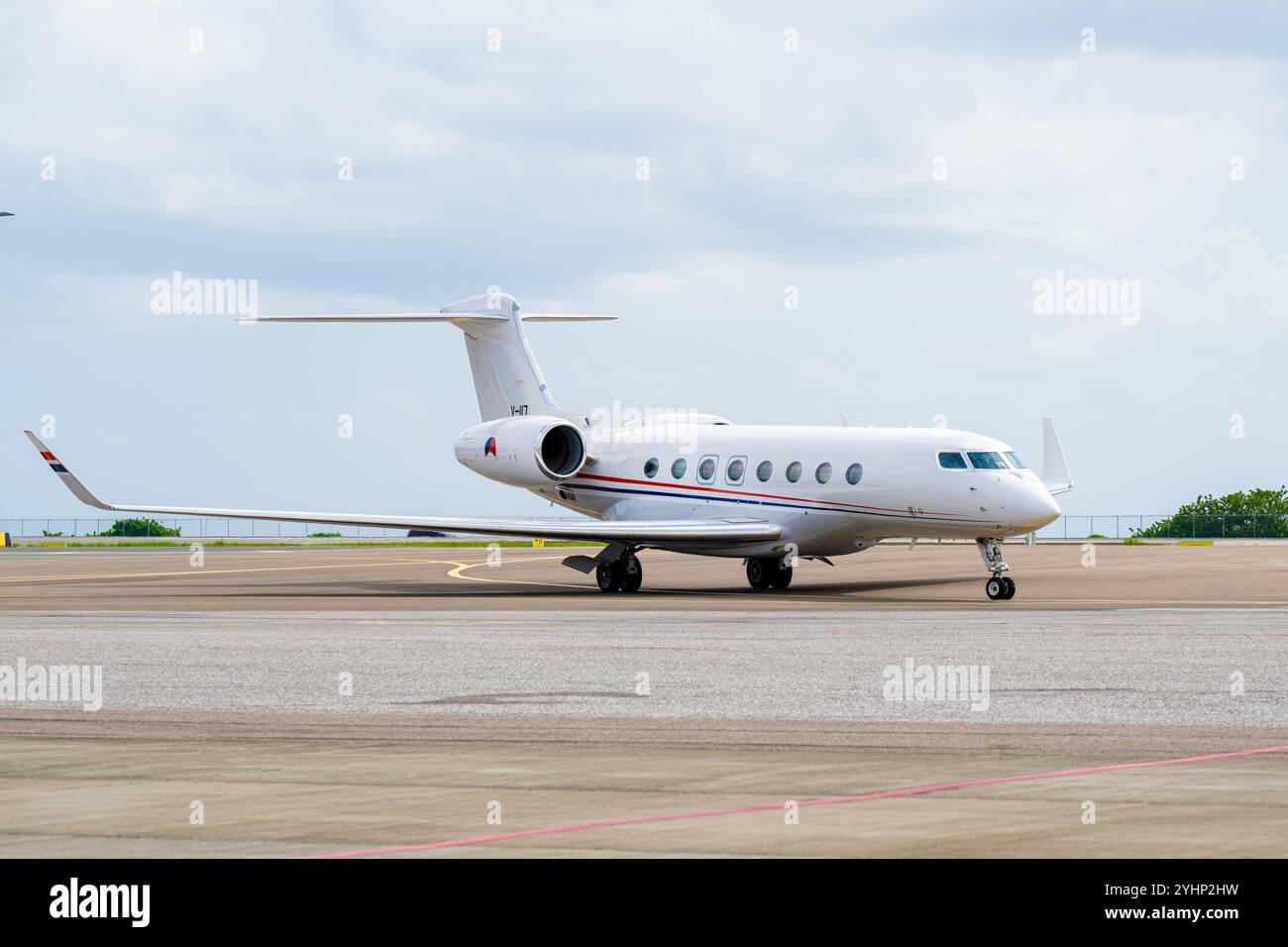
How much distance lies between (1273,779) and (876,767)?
2477mm

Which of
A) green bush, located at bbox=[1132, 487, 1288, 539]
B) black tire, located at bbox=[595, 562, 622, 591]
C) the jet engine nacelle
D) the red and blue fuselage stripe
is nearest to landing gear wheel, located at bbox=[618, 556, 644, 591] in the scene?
black tire, located at bbox=[595, 562, 622, 591]

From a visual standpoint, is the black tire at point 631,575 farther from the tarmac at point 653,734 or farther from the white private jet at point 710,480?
the tarmac at point 653,734

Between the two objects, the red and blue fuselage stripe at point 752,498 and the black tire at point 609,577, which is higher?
the red and blue fuselage stripe at point 752,498

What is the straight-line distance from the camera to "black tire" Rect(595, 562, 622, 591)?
4075 centimetres

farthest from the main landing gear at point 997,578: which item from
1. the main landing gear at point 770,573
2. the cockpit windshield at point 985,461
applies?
the main landing gear at point 770,573

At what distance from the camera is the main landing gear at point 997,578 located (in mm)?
34688

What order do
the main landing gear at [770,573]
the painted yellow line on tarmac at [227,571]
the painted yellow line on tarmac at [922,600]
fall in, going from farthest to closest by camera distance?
1. the painted yellow line on tarmac at [227,571]
2. the main landing gear at [770,573]
3. the painted yellow line on tarmac at [922,600]

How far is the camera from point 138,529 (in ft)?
383

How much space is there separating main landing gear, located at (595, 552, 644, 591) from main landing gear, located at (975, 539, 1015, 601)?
Result: 326 inches

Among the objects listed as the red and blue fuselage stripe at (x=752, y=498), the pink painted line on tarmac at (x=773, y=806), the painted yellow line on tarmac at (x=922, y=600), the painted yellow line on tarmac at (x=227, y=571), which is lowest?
the pink painted line on tarmac at (x=773, y=806)

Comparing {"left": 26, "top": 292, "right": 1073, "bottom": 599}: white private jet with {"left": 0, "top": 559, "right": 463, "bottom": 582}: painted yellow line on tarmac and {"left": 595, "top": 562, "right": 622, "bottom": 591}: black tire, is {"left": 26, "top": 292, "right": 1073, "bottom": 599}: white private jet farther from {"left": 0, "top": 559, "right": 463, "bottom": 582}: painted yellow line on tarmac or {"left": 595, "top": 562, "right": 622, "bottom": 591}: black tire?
{"left": 0, "top": 559, "right": 463, "bottom": 582}: painted yellow line on tarmac

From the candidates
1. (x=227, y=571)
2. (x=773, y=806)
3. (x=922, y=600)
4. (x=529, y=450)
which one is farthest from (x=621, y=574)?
(x=773, y=806)

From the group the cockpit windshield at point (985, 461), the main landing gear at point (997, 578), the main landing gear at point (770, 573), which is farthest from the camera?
the main landing gear at point (770, 573)

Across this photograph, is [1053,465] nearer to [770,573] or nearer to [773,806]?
[770,573]
